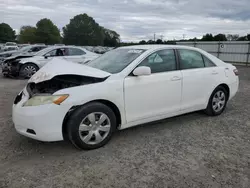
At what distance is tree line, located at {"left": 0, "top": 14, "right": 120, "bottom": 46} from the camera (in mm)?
A: 78875

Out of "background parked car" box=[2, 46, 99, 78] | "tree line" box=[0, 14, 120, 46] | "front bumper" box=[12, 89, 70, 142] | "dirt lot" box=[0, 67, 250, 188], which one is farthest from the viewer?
"tree line" box=[0, 14, 120, 46]

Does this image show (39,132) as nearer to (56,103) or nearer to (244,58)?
(56,103)

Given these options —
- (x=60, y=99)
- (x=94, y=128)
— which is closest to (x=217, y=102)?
(x=94, y=128)

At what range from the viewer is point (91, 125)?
3287mm

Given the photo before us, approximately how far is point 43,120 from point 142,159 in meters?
1.39

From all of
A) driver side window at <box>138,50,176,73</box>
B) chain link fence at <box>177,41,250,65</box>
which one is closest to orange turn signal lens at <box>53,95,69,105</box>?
driver side window at <box>138,50,176,73</box>

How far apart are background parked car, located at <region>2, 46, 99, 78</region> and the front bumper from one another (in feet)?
23.5

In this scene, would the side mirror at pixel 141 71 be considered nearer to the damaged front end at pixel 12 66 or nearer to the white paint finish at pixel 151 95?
the white paint finish at pixel 151 95

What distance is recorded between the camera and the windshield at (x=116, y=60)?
3.78 metres

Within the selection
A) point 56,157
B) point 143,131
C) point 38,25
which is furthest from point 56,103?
point 38,25

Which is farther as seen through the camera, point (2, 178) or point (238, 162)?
point (238, 162)

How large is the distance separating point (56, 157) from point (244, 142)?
2.85 m

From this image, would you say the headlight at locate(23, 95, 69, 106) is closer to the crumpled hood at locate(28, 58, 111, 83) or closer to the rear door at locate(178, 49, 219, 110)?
the crumpled hood at locate(28, 58, 111, 83)

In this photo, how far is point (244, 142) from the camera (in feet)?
12.1
